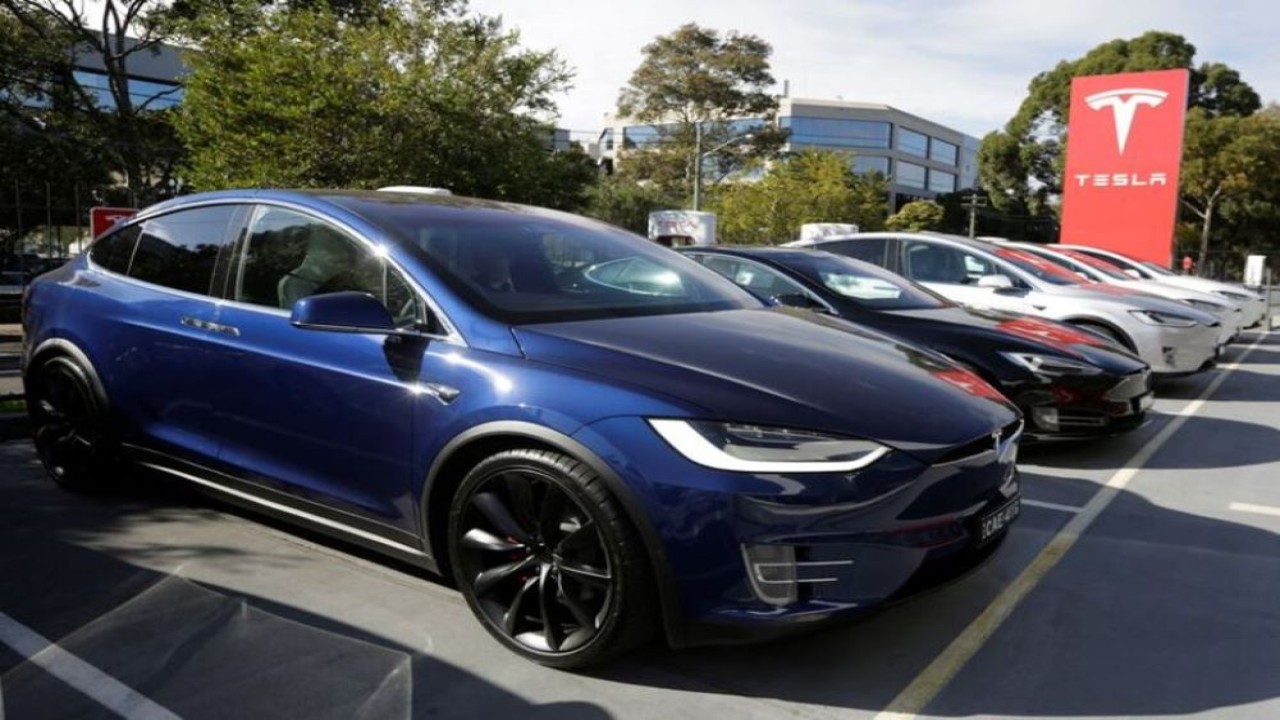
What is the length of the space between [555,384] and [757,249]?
4517 mm

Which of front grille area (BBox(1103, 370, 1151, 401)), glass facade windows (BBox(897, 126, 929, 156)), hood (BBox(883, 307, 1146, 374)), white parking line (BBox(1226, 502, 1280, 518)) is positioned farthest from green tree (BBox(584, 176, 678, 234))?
white parking line (BBox(1226, 502, 1280, 518))

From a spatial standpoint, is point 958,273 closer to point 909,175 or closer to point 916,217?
point 916,217

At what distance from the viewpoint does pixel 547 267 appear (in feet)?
11.6

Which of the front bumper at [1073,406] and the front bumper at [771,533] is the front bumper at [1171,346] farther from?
the front bumper at [771,533]

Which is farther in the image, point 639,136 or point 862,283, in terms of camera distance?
point 639,136

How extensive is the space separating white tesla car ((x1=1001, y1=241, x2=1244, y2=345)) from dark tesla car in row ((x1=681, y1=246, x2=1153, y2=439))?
4843 mm

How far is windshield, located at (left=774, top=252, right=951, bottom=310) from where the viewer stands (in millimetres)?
6258

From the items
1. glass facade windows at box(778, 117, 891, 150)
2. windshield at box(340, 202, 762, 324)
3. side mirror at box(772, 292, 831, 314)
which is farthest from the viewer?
glass facade windows at box(778, 117, 891, 150)

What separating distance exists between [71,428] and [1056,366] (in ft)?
17.5

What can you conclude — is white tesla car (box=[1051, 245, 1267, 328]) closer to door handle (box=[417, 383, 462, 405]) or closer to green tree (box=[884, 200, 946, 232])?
door handle (box=[417, 383, 462, 405])

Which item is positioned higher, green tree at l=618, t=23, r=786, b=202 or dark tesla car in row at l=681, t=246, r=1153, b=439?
green tree at l=618, t=23, r=786, b=202

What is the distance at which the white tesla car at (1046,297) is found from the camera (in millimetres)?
8023

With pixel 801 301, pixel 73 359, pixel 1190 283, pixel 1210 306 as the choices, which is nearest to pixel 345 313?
pixel 73 359

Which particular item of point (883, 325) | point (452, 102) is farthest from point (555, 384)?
point (452, 102)
